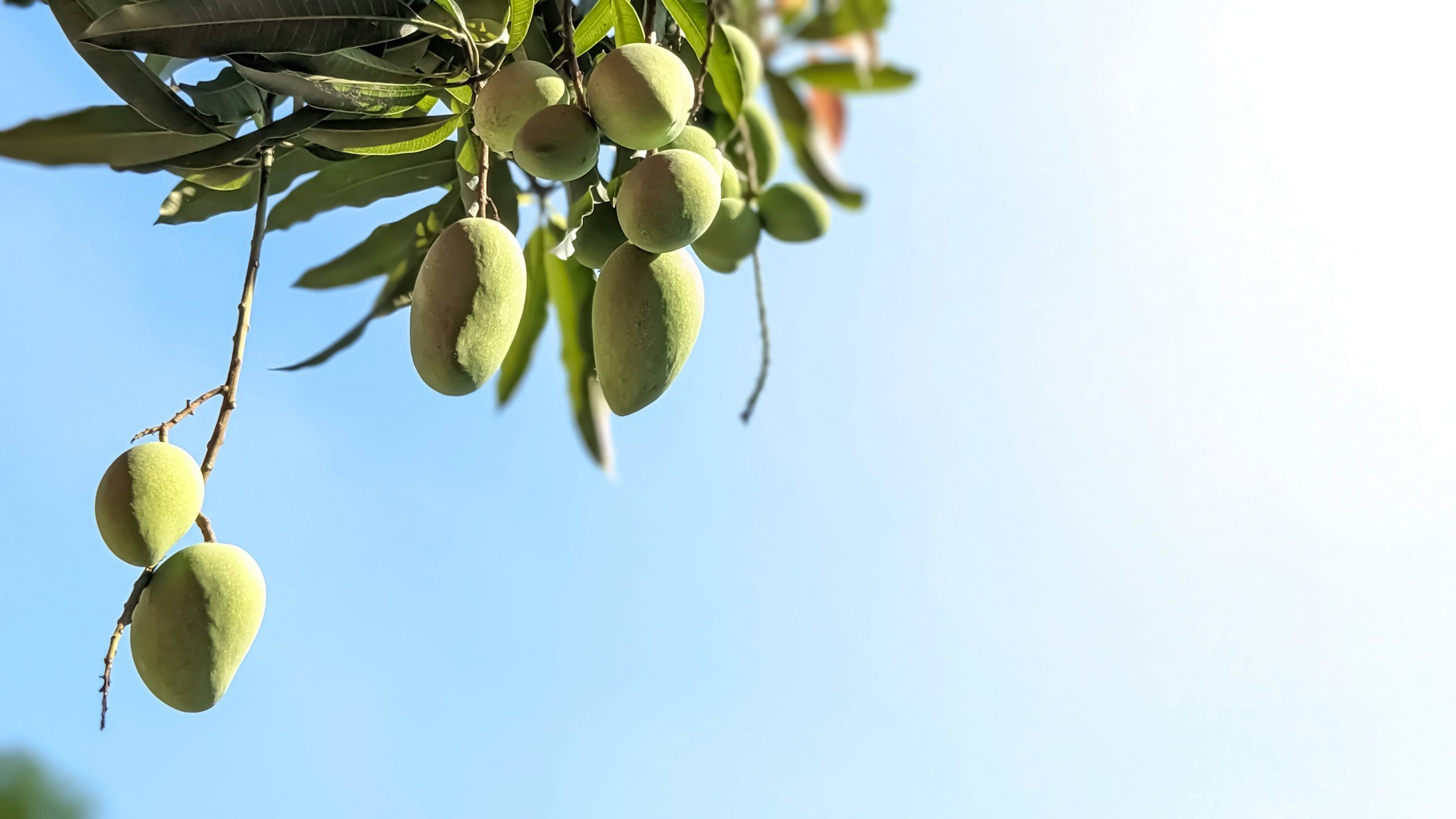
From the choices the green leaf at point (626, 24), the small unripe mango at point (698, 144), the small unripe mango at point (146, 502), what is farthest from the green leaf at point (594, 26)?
the small unripe mango at point (146, 502)

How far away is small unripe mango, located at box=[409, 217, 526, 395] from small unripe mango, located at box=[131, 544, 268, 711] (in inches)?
7.1

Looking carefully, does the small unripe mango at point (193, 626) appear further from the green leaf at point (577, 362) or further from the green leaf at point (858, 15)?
the green leaf at point (858, 15)

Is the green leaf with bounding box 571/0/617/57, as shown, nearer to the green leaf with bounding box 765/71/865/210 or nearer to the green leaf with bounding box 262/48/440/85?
the green leaf with bounding box 262/48/440/85

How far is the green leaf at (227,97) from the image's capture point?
0.76 m

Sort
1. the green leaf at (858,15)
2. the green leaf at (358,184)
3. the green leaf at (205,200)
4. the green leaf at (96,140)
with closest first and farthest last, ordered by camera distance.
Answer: the green leaf at (858,15)
the green leaf at (96,140)
the green leaf at (205,200)
the green leaf at (358,184)

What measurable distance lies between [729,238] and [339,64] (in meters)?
0.34

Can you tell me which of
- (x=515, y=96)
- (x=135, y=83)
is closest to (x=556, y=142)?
(x=515, y=96)

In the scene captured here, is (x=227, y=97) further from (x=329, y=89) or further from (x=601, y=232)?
(x=601, y=232)

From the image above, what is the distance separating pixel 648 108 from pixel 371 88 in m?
0.20

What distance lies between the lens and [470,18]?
753 mm

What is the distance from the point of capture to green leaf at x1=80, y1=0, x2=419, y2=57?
606 millimetres

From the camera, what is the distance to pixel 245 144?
2.31 ft

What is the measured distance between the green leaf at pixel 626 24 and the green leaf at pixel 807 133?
0.25 metres

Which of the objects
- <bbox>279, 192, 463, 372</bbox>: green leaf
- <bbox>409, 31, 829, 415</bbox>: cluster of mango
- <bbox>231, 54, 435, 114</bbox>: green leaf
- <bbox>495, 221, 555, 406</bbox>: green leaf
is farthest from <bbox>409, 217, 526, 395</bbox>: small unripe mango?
<bbox>495, 221, 555, 406</bbox>: green leaf
